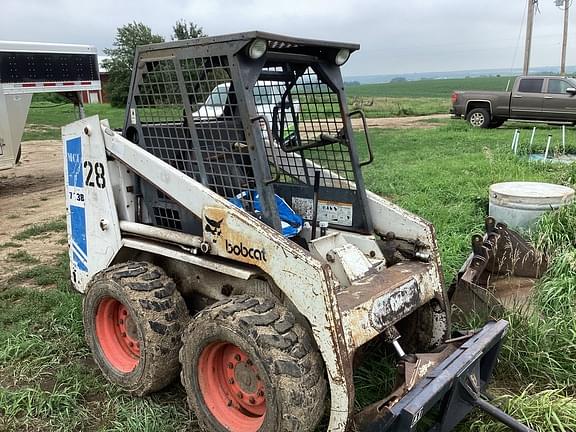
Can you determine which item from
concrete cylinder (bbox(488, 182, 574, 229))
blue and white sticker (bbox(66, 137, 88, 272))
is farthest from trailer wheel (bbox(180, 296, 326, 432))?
concrete cylinder (bbox(488, 182, 574, 229))

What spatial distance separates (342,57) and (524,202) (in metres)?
2.64

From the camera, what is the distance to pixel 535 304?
151 inches

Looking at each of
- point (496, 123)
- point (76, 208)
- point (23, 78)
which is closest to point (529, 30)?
point (496, 123)

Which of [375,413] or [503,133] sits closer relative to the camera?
[375,413]

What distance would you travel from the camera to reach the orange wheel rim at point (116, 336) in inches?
140

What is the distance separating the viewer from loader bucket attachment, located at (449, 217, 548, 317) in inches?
146

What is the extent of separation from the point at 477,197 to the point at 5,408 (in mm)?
5772

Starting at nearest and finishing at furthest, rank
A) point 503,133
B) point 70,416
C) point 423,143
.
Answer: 1. point 70,416
2. point 423,143
3. point 503,133

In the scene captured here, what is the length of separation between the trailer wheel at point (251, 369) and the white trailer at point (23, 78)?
7.31 meters

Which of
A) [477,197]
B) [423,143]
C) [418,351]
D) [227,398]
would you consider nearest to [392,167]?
[477,197]

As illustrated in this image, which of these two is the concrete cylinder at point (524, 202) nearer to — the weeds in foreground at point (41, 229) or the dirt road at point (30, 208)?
the dirt road at point (30, 208)

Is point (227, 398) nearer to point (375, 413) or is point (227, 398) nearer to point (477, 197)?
point (375, 413)

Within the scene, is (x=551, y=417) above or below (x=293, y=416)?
below

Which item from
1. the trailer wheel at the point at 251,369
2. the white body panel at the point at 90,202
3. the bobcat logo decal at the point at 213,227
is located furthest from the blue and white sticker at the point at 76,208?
the trailer wheel at the point at 251,369
